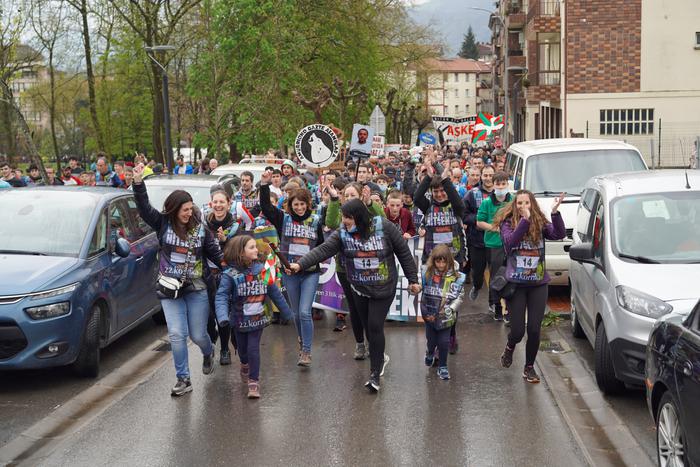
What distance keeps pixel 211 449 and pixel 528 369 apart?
10.3 feet

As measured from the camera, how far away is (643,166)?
1370 cm

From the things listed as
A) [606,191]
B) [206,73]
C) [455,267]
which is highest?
[206,73]

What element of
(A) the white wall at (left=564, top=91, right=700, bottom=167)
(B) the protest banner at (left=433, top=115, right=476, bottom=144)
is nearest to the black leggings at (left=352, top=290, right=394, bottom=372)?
(B) the protest banner at (left=433, top=115, right=476, bottom=144)

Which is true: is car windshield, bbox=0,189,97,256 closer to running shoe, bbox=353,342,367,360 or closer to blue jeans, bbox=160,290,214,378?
blue jeans, bbox=160,290,214,378

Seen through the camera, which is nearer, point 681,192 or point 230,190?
point 681,192

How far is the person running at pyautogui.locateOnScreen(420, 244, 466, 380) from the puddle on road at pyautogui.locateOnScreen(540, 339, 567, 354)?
5.36 ft

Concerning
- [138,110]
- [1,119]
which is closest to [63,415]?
[1,119]

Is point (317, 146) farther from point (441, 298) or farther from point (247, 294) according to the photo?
point (247, 294)

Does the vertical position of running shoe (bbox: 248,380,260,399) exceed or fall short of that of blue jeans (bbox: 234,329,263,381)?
it falls short

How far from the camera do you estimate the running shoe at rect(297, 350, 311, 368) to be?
9.27 meters

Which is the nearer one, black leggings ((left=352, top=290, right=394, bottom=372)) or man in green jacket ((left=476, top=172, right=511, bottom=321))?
black leggings ((left=352, top=290, right=394, bottom=372))

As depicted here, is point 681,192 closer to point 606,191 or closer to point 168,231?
point 606,191

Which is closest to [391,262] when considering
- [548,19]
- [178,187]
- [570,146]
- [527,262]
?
[527,262]

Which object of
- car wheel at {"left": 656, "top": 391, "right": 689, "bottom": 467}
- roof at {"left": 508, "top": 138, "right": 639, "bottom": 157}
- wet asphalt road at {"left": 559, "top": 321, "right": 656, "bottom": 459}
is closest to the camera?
car wheel at {"left": 656, "top": 391, "right": 689, "bottom": 467}
